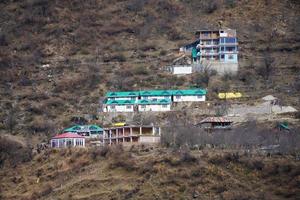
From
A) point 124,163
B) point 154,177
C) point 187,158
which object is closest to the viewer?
point 154,177

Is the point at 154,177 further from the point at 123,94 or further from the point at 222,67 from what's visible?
the point at 222,67

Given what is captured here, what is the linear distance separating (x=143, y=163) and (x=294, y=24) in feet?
122

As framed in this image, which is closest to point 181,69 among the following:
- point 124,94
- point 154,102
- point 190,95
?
point 190,95

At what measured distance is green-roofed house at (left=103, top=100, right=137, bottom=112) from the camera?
269 ft

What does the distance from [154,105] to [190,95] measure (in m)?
3.30

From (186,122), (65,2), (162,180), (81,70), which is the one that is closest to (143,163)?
(162,180)

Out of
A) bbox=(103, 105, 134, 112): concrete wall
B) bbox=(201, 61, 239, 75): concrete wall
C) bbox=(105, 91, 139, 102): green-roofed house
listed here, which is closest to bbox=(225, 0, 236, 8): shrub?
bbox=(201, 61, 239, 75): concrete wall

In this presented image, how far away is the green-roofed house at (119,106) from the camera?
82.1 metres

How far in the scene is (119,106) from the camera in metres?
82.2

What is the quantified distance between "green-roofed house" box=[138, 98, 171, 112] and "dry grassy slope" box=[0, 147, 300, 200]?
10677 millimetres

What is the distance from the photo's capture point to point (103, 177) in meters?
68.1

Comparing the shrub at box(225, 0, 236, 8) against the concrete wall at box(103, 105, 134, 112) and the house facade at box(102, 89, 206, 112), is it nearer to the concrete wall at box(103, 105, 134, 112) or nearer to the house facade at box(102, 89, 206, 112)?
the house facade at box(102, 89, 206, 112)

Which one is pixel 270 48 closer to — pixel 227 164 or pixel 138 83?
pixel 138 83

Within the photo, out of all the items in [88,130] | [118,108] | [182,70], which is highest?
[182,70]
